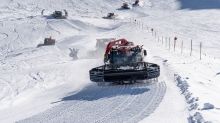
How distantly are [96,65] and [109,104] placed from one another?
9869mm

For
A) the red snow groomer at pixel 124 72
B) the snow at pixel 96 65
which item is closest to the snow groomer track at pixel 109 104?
the snow at pixel 96 65

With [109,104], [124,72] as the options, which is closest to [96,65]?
[124,72]

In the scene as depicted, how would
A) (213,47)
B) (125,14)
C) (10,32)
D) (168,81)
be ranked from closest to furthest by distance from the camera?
1. (168,81)
2. (213,47)
3. (10,32)
4. (125,14)

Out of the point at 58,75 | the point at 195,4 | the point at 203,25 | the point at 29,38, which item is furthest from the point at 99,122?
the point at 195,4

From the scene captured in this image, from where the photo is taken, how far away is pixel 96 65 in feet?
76.6

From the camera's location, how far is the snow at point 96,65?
41.5 ft

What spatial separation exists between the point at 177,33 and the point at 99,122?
3089cm

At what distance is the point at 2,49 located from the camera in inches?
1422

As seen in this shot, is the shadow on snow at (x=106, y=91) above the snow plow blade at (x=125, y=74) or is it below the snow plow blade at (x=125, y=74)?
below

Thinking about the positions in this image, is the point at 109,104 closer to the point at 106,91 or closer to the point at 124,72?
the point at 106,91

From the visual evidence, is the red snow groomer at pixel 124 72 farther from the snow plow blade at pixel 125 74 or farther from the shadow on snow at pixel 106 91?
the shadow on snow at pixel 106 91

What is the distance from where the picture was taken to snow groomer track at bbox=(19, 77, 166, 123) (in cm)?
1216

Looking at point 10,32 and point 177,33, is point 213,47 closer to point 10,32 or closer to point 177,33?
point 177,33

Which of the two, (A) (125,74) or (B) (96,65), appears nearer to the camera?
(A) (125,74)
